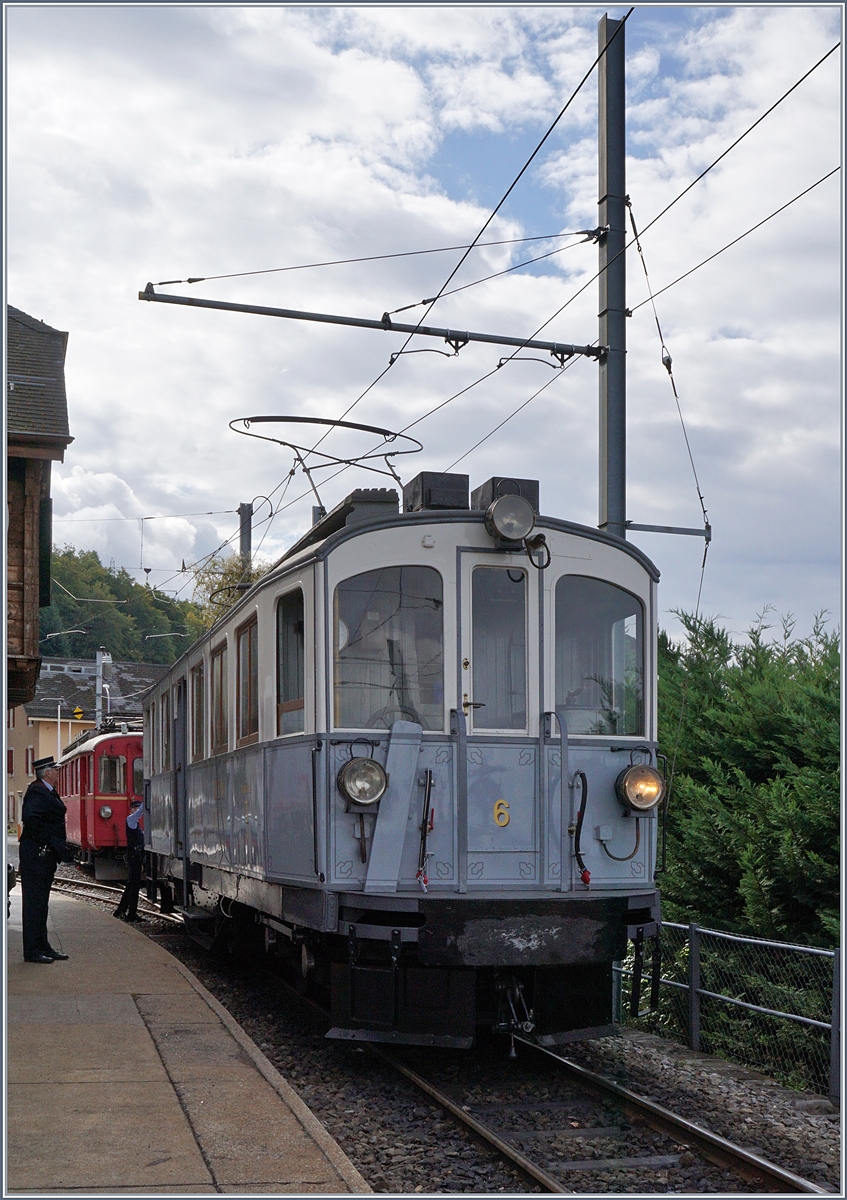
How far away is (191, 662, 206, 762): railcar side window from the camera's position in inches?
451

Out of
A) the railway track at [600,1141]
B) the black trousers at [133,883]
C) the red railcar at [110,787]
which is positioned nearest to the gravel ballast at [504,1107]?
the railway track at [600,1141]

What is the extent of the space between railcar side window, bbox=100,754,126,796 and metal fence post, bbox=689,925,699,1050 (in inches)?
→ 739

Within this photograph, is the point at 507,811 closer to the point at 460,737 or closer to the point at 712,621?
the point at 460,737

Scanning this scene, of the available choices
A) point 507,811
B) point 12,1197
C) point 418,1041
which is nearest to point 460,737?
point 507,811

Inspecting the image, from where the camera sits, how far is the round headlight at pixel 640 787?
311 inches

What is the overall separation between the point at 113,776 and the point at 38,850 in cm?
1464

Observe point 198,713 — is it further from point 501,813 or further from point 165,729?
point 501,813

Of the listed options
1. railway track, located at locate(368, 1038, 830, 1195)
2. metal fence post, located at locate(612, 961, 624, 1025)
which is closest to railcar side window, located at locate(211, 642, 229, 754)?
metal fence post, located at locate(612, 961, 624, 1025)

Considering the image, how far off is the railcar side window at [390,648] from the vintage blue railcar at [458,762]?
12 millimetres

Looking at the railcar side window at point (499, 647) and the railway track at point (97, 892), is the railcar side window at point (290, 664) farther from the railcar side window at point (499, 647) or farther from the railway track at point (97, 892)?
the railway track at point (97, 892)

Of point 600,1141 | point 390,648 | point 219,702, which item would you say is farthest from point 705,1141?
point 219,702

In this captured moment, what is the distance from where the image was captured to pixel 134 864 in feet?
57.8

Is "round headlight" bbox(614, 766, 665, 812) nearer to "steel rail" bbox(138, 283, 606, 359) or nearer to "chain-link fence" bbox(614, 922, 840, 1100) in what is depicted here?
"chain-link fence" bbox(614, 922, 840, 1100)

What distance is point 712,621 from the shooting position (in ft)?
39.4
